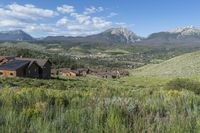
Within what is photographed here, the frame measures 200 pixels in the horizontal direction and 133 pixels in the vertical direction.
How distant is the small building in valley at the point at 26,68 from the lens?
66.9m

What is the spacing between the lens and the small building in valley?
66.9 metres

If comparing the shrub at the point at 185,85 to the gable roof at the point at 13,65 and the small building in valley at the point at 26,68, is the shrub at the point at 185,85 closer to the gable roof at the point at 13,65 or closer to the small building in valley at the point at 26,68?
the small building in valley at the point at 26,68

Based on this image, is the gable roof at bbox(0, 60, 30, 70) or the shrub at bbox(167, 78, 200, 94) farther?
the gable roof at bbox(0, 60, 30, 70)

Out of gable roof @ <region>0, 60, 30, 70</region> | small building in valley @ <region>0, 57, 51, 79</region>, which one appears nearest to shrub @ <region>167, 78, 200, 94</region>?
small building in valley @ <region>0, 57, 51, 79</region>

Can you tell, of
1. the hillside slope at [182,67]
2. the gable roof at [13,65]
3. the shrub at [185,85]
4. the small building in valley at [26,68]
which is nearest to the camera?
the shrub at [185,85]

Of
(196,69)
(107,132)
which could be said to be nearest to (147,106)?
(107,132)

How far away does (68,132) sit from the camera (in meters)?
4.55

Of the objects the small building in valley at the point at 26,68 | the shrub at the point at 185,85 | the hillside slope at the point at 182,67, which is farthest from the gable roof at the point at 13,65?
the hillside slope at the point at 182,67

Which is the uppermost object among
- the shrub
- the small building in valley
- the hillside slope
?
the shrub

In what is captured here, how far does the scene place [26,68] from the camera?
69.9m

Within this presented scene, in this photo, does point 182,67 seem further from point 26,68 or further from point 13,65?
point 13,65

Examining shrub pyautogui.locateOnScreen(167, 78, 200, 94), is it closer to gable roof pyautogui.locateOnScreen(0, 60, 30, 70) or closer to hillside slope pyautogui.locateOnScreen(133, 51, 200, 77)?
gable roof pyautogui.locateOnScreen(0, 60, 30, 70)

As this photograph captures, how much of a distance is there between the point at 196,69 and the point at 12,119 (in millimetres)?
104954

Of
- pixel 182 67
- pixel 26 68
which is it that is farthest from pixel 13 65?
pixel 182 67
